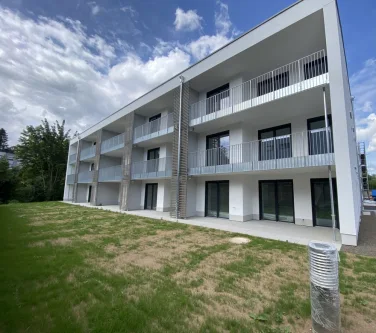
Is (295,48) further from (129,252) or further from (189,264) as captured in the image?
(129,252)

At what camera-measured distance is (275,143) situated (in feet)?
33.0

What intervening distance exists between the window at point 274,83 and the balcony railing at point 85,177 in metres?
19.4

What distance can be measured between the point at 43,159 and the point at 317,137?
3695 centimetres

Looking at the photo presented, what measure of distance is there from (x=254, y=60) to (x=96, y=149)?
1839cm

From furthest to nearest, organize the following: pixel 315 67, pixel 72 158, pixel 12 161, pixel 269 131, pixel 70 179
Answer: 1. pixel 12 161
2. pixel 72 158
3. pixel 70 179
4. pixel 269 131
5. pixel 315 67

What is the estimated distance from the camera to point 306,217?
9594 millimetres

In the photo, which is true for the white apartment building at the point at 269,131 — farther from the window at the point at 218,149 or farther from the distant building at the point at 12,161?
the distant building at the point at 12,161

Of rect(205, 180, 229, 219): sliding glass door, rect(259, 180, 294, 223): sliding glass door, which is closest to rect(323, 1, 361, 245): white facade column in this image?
rect(259, 180, 294, 223): sliding glass door

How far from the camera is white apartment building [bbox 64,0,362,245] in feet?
22.9

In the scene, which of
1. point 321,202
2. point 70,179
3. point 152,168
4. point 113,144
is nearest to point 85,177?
point 70,179

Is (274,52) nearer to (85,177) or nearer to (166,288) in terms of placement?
(166,288)

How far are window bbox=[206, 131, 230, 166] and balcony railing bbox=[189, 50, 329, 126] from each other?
5.46 feet

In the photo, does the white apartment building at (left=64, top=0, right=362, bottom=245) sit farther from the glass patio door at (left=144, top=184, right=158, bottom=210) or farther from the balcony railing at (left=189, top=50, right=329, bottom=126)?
the glass patio door at (left=144, top=184, right=158, bottom=210)

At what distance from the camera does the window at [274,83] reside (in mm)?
10234
